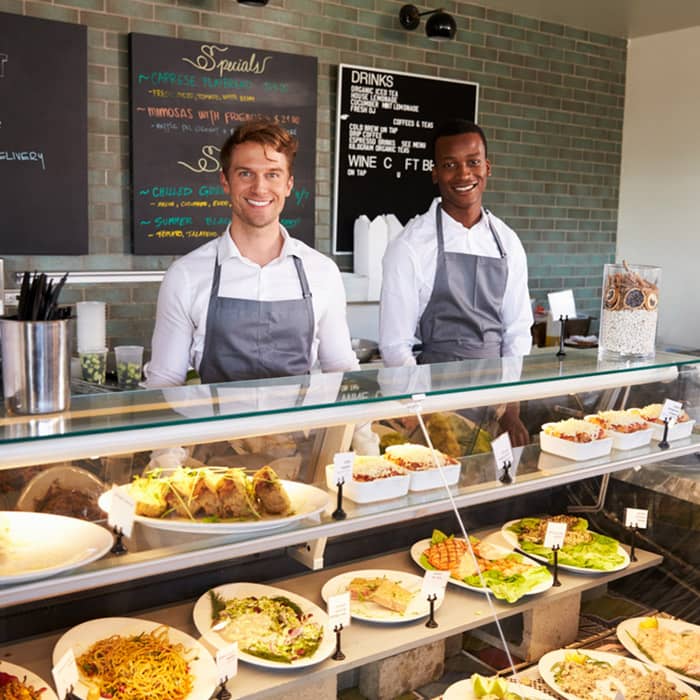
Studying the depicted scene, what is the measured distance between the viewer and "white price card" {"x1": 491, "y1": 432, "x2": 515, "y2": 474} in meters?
2.24

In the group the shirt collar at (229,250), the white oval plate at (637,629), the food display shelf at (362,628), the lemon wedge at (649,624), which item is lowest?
the white oval plate at (637,629)

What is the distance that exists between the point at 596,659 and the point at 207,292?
1.59 meters

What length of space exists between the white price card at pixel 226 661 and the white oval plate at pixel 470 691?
2.26ft

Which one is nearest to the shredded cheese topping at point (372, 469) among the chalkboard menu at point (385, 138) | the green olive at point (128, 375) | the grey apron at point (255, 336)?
the grey apron at point (255, 336)

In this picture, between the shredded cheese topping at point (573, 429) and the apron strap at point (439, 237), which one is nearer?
the shredded cheese topping at point (573, 429)

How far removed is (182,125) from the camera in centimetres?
467

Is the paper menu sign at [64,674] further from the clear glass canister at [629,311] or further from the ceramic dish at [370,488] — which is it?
the clear glass canister at [629,311]

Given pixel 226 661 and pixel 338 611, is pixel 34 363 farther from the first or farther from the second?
pixel 338 611

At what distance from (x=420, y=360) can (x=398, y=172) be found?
2.62 m

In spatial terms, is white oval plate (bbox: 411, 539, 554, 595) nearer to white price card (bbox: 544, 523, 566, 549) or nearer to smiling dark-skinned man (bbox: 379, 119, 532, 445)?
white price card (bbox: 544, 523, 566, 549)

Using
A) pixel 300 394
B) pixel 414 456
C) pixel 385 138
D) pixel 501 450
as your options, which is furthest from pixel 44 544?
pixel 385 138

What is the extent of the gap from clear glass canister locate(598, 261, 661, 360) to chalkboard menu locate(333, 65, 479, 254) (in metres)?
3.04

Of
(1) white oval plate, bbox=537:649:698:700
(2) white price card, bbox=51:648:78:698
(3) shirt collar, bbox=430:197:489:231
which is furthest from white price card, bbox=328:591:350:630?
(3) shirt collar, bbox=430:197:489:231

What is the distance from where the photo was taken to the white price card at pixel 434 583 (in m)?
2.22
